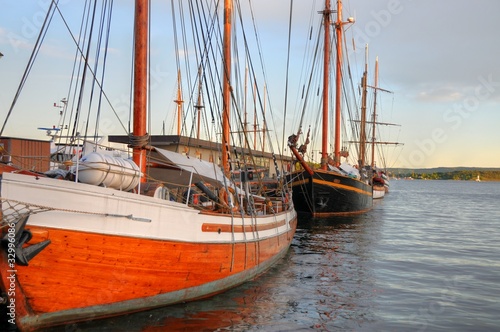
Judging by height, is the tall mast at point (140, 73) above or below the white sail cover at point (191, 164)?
above

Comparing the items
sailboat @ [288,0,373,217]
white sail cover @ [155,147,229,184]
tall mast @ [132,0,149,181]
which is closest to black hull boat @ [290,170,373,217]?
sailboat @ [288,0,373,217]

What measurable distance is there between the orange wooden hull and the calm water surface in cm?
33

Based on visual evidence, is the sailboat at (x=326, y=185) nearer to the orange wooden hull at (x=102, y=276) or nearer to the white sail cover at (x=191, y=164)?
the white sail cover at (x=191, y=164)

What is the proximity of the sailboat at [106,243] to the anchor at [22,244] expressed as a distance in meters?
0.01

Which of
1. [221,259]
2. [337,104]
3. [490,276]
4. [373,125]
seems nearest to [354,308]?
[221,259]

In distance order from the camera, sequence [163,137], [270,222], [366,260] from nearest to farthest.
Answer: [270,222] < [366,260] < [163,137]

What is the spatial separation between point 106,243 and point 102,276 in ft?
1.87

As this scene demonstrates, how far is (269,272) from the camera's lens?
14.1m

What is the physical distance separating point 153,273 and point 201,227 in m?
1.44

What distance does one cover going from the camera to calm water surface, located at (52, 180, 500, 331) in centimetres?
938

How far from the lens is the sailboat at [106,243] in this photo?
714 centimetres

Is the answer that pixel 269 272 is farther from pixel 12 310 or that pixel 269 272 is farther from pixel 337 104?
pixel 337 104

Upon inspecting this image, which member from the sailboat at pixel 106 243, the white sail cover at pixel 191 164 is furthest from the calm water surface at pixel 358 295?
the white sail cover at pixel 191 164

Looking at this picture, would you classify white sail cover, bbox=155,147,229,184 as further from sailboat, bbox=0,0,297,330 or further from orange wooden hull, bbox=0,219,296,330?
orange wooden hull, bbox=0,219,296,330
